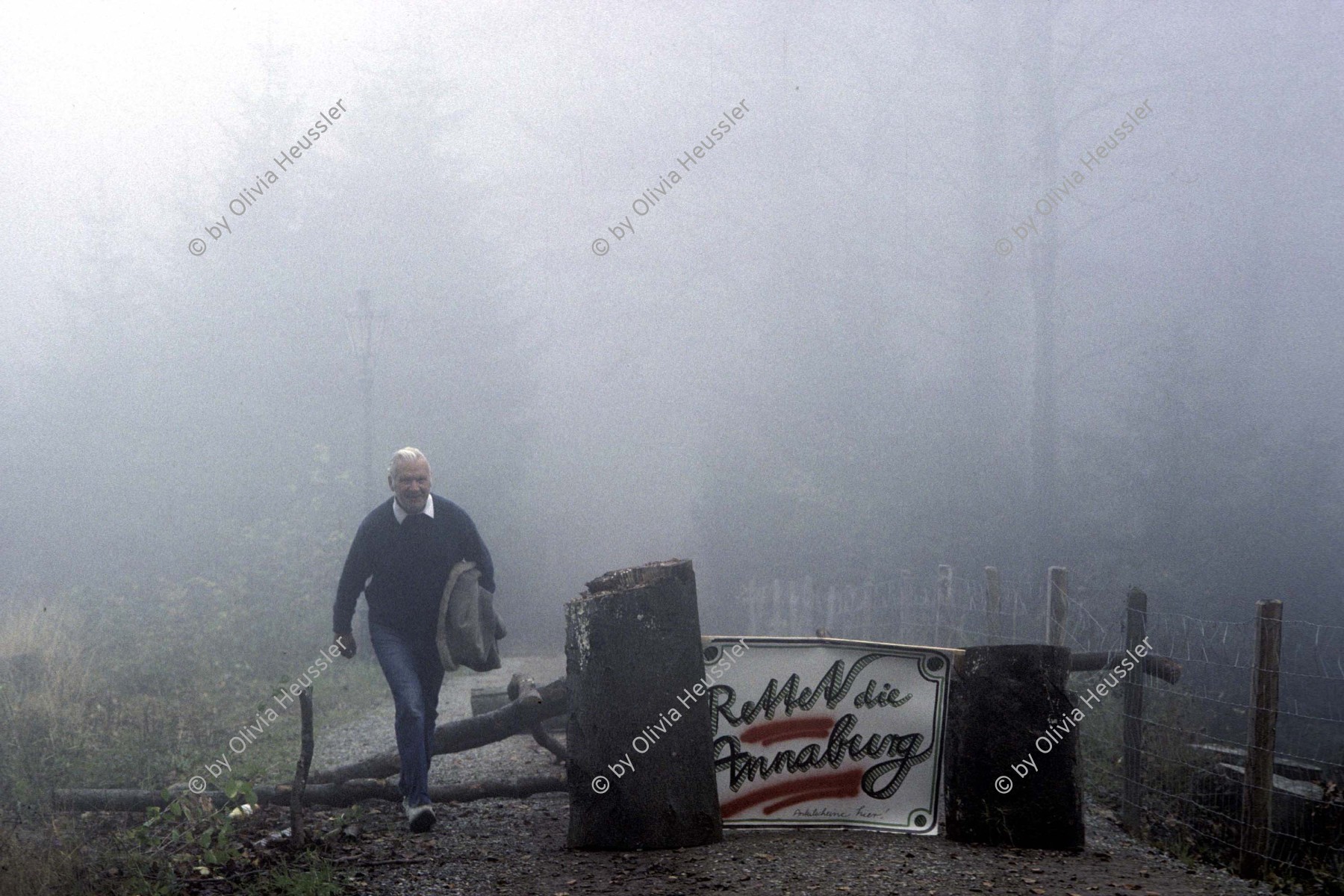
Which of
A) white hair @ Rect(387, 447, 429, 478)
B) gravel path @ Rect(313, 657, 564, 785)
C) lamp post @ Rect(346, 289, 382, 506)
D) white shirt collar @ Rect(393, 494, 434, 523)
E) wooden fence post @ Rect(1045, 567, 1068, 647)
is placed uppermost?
lamp post @ Rect(346, 289, 382, 506)

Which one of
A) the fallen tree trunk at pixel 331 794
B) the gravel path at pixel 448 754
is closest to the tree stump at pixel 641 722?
the fallen tree trunk at pixel 331 794

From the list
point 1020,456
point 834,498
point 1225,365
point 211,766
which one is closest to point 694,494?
point 834,498

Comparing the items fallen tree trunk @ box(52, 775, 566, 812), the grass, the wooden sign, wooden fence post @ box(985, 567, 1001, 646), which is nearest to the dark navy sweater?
fallen tree trunk @ box(52, 775, 566, 812)

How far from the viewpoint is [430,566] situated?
6844 millimetres

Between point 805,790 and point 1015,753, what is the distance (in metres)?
1.10

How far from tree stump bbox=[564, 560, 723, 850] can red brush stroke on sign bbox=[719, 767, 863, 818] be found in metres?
0.39

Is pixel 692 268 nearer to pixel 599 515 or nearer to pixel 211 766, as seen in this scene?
pixel 599 515

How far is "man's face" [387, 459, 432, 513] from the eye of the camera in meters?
6.80

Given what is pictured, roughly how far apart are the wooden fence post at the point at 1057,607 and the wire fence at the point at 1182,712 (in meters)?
0.12

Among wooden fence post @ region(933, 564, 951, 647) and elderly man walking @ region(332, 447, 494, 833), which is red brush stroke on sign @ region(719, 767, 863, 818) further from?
wooden fence post @ region(933, 564, 951, 647)

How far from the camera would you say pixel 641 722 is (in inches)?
223

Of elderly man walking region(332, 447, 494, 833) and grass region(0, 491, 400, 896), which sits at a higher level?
elderly man walking region(332, 447, 494, 833)

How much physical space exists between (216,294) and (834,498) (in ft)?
Answer: 47.3

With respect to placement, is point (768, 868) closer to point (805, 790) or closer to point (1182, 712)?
point (805, 790)
